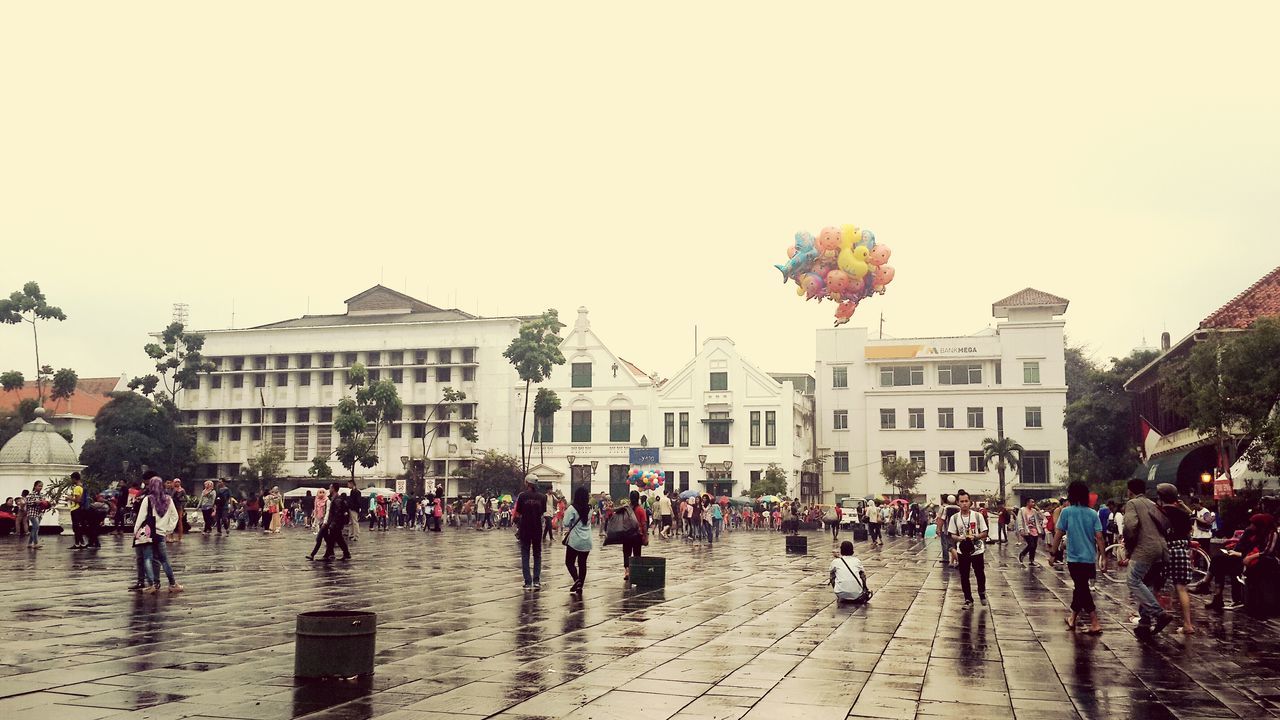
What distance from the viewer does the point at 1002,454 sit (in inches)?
2373

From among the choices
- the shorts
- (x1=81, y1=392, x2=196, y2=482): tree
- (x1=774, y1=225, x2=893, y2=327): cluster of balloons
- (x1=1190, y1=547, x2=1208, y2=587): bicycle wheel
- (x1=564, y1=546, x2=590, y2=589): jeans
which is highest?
(x1=774, y1=225, x2=893, y2=327): cluster of balloons

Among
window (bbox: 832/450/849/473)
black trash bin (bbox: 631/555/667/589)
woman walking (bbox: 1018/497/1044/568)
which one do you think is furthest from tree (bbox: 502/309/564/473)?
black trash bin (bbox: 631/555/667/589)

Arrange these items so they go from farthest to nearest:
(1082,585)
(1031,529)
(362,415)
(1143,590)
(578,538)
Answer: (362,415)
(1031,529)
(578,538)
(1082,585)
(1143,590)

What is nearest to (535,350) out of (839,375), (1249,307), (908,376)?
(839,375)

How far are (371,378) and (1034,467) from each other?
4350cm

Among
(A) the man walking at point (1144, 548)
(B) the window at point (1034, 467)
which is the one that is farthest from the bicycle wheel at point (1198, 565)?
(B) the window at point (1034, 467)

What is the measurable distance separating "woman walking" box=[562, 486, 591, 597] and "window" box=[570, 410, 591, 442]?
49854 millimetres

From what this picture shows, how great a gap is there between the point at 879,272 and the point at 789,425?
71.9 feet

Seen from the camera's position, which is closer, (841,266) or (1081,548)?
(1081,548)

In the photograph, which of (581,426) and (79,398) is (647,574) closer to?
(581,426)

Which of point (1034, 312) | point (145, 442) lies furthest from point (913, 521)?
point (145, 442)

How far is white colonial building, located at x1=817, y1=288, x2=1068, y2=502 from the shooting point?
205 feet

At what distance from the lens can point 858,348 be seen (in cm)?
6619

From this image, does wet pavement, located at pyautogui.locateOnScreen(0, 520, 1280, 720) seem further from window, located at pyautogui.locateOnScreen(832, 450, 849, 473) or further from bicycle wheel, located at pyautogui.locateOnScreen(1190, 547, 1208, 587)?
window, located at pyautogui.locateOnScreen(832, 450, 849, 473)
